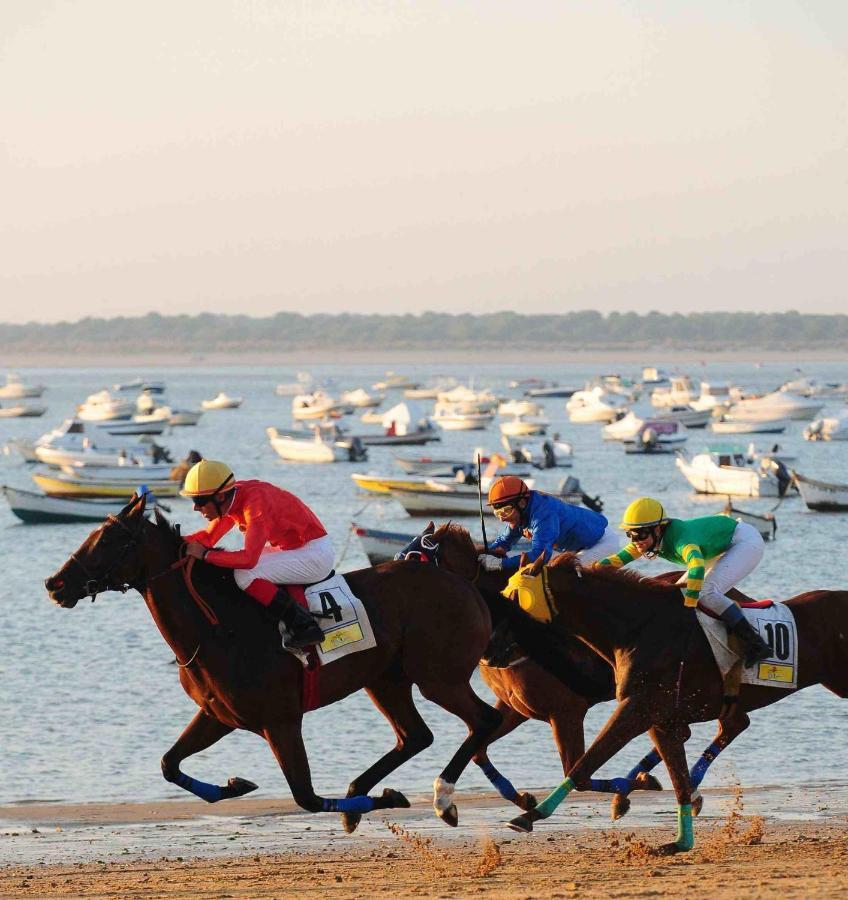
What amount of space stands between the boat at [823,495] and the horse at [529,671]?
47033 millimetres

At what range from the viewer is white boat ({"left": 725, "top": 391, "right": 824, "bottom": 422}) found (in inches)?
4628

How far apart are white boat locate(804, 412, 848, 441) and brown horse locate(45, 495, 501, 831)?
9394 centimetres

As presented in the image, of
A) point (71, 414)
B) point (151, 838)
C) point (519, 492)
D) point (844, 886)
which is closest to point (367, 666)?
point (519, 492)

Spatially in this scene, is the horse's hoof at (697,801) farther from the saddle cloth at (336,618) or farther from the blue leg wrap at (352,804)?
the saddle cloth at (336,618)

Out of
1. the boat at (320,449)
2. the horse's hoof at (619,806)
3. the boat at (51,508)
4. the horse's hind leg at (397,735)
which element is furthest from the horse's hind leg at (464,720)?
the boat at (320,449)

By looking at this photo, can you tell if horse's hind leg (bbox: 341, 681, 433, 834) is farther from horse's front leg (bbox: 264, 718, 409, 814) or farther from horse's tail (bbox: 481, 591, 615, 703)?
horse's tail (bbox: 481, 591, 615, 703)

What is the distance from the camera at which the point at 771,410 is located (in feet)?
387

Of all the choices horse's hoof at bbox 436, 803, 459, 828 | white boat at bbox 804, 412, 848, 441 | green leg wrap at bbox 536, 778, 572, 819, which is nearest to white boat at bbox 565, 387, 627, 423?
white boat at bbox 804, 412, 848, 441

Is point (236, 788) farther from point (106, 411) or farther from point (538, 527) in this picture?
point (106, 411)

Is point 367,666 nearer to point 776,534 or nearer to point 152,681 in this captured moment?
point 152,681

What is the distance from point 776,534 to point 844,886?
4258cm

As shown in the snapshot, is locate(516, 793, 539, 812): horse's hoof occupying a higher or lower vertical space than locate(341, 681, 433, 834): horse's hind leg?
lower

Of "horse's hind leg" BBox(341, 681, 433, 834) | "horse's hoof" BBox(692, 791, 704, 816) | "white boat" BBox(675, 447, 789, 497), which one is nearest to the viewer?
"horse's hind leg" BBox(341, 681, 433, 834)

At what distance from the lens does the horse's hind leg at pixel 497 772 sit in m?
13.2
